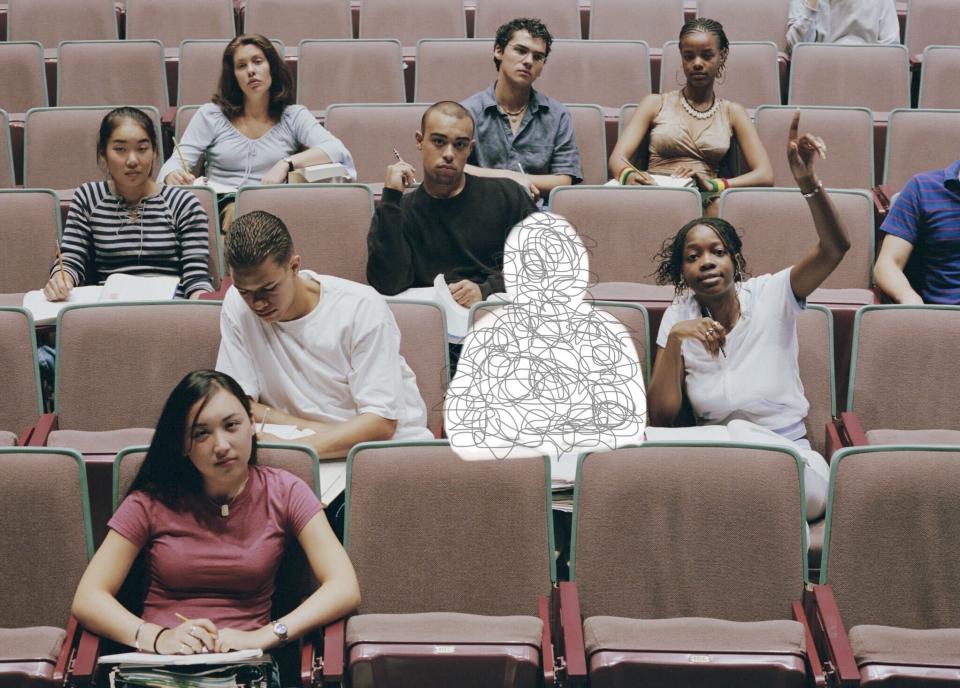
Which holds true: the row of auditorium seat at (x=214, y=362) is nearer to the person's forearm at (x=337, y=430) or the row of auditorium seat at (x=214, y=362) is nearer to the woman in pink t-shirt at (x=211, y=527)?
the person's forearm at (x=337, y=430)

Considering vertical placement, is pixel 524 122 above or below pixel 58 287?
above

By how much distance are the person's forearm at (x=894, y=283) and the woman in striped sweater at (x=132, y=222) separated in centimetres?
87

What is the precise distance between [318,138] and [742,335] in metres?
0.80

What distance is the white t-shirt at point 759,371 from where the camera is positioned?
1291mm

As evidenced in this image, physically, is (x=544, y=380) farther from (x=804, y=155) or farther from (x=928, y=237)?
(x=928, y=237)

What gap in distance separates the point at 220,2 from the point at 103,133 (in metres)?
0.83

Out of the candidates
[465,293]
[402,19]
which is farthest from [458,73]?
[465,293]

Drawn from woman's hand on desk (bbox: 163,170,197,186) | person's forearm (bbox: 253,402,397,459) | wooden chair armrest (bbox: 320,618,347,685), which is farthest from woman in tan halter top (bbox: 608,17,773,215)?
wooden chair armrest (bbox: 320,618,347,685)

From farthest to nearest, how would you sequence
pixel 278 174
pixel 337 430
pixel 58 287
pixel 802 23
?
pixel 802 23, pixel 278 174, pixel 58 287, pixel 337 430

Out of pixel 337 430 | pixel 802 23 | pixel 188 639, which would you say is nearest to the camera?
pixel 188 639

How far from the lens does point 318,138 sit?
181cm

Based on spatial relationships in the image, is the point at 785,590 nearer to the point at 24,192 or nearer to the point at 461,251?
the point at 461,251

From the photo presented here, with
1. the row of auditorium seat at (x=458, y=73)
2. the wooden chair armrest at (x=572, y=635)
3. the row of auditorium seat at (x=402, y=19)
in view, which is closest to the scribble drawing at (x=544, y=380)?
the wooden chair armrest at (x=572, y=635)

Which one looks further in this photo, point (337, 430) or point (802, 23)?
point (802, 23)
